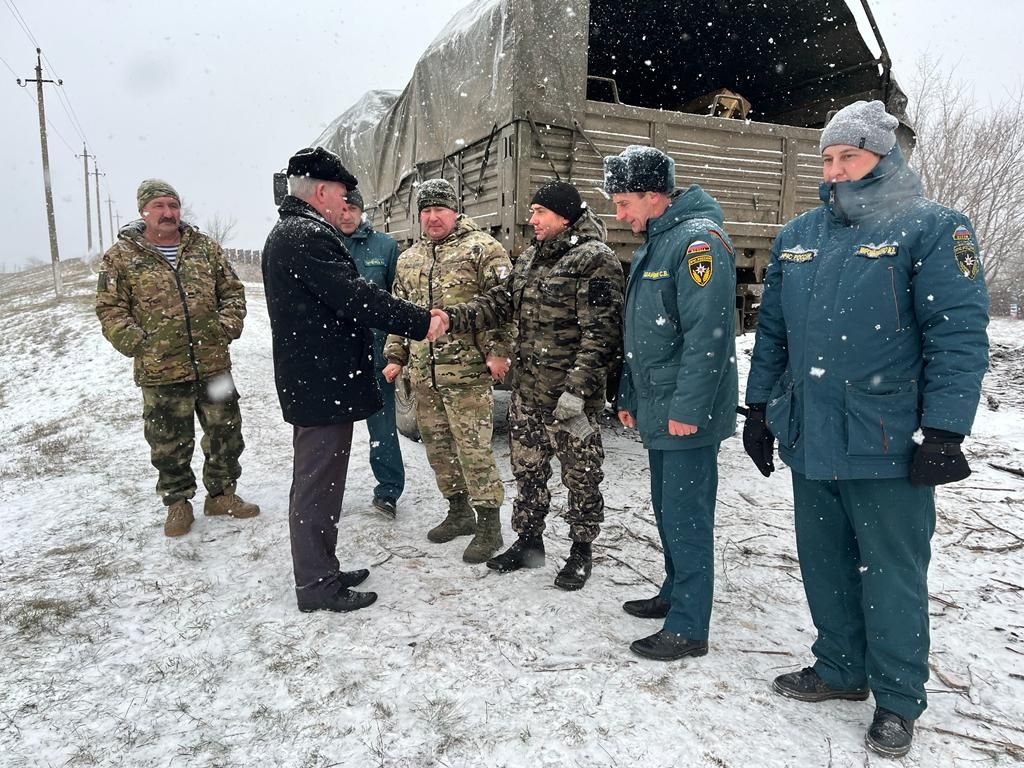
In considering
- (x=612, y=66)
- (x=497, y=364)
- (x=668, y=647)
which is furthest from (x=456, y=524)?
(x=612, y=66)

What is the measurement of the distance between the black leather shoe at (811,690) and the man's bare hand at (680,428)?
965mm

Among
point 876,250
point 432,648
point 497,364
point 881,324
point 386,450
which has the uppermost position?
point 876,250

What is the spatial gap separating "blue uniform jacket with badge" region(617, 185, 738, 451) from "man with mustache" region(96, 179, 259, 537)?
251 cm

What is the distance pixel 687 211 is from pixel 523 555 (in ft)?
6.21

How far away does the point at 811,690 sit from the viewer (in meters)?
2.23

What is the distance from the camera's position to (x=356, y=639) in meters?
2.64

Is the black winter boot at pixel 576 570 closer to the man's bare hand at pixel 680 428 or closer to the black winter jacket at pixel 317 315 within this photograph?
the man's bare hand at pixel 680 428

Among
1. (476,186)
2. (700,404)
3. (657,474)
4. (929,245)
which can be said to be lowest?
(657,474)

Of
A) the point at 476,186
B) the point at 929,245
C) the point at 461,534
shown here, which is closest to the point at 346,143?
the point at 476,186

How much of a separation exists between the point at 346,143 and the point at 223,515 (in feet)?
20.1

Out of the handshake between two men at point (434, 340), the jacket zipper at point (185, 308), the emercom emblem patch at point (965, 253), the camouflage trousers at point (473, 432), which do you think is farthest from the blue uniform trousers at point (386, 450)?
the emercom emblem patch at point (965, 253)

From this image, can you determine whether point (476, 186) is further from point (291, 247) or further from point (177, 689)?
point (177, 689)

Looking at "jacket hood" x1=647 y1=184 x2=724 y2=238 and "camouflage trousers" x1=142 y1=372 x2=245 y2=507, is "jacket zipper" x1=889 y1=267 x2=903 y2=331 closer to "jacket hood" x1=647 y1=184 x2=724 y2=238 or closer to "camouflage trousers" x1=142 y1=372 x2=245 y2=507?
"jacket hood" x1=647 y1=184 x2=724 y2=238

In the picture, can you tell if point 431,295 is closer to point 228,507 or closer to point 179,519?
point 228,507
